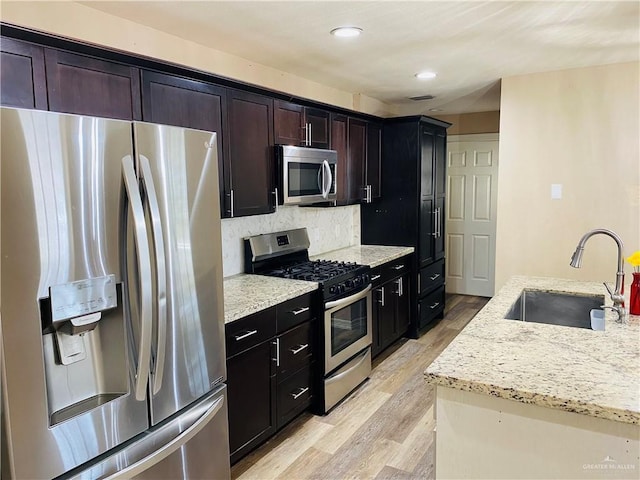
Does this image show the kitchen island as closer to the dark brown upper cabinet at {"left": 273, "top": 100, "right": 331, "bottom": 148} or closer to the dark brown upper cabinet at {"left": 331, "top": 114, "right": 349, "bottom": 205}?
the dark brown upper cabinet at {"left": 273, "top": 100, "right": 331, "bottom": 148}

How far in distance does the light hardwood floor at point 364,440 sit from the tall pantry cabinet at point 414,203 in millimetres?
1082

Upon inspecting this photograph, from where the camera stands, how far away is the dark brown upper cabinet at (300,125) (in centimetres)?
298

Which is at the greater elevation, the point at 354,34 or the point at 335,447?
the point at 354,34

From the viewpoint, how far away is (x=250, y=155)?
273cm

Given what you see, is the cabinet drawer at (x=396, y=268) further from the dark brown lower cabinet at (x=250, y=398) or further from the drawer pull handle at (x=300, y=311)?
the dark brown lower cabinet at (x=250, y=398)

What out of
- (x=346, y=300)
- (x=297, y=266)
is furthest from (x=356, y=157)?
(x=346, y=300)

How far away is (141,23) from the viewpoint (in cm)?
237

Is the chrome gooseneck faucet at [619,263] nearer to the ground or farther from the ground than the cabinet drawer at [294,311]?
farther from the ground

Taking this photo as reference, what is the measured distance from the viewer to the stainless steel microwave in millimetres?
2953

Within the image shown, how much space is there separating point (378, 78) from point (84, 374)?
10.4ft

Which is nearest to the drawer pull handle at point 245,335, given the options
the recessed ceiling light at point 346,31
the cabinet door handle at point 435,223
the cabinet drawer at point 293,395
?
the cabinet drawer at point 293,395

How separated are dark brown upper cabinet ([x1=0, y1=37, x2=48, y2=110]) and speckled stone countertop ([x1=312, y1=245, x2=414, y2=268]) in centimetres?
245

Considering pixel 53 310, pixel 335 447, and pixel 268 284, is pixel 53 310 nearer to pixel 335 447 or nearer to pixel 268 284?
pixel 268 284

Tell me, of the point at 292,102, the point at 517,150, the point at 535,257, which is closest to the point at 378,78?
the point at 292,102
